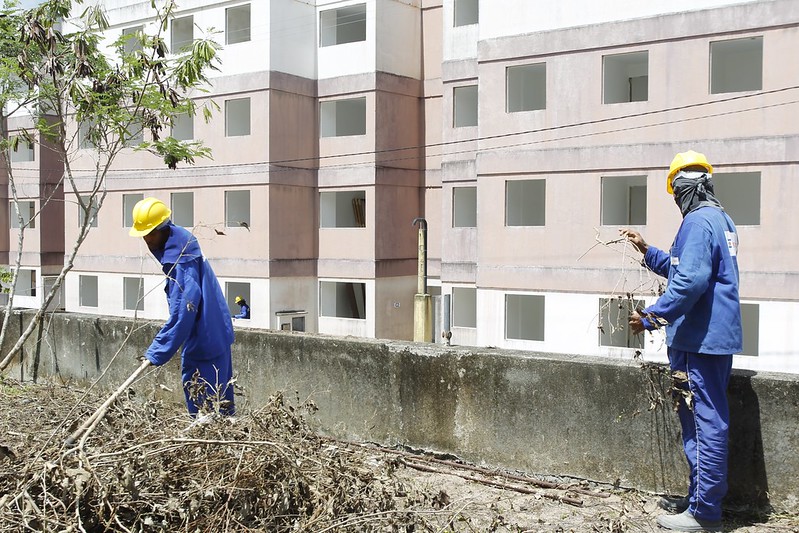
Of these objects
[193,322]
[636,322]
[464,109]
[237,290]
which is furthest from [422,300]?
[636,322]

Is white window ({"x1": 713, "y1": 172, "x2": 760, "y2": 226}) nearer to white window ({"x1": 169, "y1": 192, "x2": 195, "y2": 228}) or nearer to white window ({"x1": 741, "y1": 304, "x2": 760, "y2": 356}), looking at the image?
white window ({"x1": 741, "y1": 304, "x2": 760, "y2": 356})

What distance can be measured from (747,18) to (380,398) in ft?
49.2

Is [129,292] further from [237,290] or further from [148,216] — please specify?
[148,216]

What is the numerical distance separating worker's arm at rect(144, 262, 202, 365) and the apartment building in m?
11.9

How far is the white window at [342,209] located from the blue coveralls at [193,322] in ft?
69.8

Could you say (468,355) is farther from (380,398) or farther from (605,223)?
(605,223)

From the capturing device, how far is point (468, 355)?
20.3 feet

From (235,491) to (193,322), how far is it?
1.70 meters

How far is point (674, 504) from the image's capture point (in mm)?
5078

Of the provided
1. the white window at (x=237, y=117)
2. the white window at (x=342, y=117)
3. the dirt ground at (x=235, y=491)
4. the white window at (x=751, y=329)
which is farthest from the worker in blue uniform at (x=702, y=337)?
the white window at (x=237, y=117)

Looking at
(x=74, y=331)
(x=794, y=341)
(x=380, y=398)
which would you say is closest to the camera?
(x=380, y=398)

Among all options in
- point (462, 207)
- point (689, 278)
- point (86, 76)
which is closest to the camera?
point (689, 278)

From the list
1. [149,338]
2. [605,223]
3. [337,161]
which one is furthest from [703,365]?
[337,161]

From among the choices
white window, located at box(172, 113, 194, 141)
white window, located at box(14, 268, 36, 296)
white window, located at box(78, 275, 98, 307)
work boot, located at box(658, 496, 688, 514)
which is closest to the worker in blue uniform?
work boot, located at box(658, 496, 688, 514)
